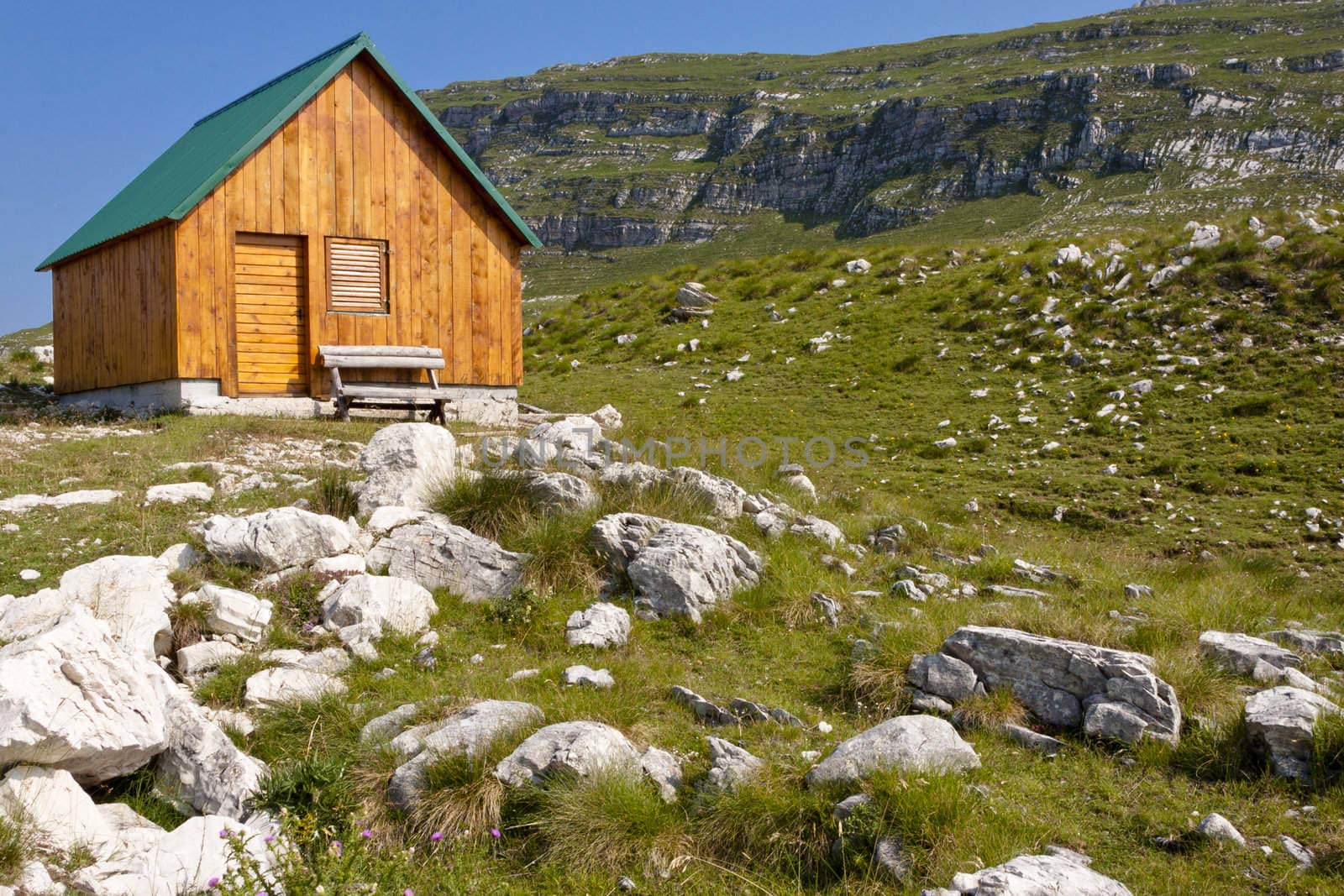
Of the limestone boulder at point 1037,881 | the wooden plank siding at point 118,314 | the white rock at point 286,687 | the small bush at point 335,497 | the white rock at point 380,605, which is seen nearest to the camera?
the limestone boulder at point 1037,881

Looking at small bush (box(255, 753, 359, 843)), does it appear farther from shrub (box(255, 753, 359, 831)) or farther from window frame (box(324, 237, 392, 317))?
window frame (box(324, 237, 392, 317))

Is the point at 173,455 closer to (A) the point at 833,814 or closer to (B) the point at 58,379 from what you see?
(A) the point at 833,814

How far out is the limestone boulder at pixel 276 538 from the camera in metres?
8.01

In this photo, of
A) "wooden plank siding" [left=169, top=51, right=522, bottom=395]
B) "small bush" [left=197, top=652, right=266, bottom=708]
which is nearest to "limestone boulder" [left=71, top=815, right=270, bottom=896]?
"small bush" [left=197, top=652, right=266, bottom=708]

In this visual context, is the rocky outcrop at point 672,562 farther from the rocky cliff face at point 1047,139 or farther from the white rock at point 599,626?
the rocky cliff face at point 1047,139

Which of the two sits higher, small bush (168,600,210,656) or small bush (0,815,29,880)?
small bush (168,600,210,656)

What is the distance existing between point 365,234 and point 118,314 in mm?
5648

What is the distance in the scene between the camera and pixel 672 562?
26.1 feet

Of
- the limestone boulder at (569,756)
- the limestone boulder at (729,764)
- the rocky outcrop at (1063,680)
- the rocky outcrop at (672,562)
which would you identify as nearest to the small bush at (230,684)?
the limestone boulder at (569,756)

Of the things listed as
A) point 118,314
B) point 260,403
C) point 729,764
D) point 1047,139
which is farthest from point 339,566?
point 1047,139

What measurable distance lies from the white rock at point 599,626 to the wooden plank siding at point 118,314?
1247 centimetres

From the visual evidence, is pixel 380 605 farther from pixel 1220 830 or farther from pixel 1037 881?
pixel 1220 830

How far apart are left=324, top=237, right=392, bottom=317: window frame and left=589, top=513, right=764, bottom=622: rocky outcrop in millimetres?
11487

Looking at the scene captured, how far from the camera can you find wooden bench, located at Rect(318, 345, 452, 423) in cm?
1722
